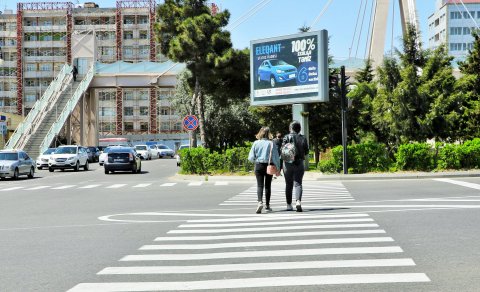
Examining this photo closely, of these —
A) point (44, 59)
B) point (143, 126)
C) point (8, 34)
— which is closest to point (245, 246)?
point (143, 126)

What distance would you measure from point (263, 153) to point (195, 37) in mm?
25320

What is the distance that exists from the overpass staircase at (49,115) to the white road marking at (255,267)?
160 feet

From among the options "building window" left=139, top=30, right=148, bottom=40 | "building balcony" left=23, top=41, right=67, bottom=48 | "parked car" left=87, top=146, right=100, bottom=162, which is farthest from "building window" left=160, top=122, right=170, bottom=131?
"parked car" left=87, top=146, right=100, bottom=162

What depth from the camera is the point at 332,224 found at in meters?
11.2

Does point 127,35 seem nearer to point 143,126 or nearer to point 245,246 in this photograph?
point 143,126

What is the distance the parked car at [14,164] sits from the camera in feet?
105

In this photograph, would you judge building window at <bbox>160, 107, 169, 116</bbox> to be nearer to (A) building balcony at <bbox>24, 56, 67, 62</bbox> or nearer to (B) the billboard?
(A) building balcony at <bbox>24, 56, 67, 62</bbox>

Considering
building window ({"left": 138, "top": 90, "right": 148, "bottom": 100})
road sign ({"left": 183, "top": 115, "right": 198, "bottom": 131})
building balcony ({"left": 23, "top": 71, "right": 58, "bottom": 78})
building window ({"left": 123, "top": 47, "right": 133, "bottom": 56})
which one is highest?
building window ({"left": 123, "top": 47, "right": 133, "bottom": 56})

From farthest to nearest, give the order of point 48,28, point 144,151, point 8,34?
point 8,34
point 48,28
point 144,151

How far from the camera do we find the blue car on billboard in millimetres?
31692

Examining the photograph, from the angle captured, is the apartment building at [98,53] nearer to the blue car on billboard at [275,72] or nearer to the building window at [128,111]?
the building window at [128,111]

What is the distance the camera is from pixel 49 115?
194 feet

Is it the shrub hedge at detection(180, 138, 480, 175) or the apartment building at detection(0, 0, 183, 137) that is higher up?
the apartment building at detection(0, 0, 183, 137)

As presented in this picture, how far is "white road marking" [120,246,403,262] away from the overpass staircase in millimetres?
48086
